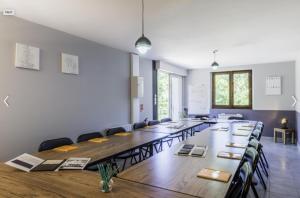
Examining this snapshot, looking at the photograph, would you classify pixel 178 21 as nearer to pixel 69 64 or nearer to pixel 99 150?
pixel 69 64

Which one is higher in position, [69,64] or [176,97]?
[69,64]

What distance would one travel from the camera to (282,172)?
388cm

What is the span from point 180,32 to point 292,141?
5.23m

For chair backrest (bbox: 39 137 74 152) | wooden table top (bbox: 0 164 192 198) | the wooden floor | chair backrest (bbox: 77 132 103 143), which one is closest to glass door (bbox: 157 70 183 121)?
the wooden floor

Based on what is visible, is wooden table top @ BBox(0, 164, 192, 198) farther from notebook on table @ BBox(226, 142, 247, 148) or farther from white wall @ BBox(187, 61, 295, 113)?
white wall @ BBox(187, 61, 295, 113)

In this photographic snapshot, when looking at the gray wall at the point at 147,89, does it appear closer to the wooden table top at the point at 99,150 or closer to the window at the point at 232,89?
the wooden table top at the point at 99,150

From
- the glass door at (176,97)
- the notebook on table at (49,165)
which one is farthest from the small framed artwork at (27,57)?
the glass door at (176,97)

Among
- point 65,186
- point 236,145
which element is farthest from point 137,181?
point 236,145

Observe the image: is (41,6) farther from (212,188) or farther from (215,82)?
(215,82)

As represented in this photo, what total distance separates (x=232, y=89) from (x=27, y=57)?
6.74 m

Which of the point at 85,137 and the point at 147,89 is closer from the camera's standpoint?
the point at 85,137

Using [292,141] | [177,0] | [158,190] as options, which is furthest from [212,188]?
[292,141]

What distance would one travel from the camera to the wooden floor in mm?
3082

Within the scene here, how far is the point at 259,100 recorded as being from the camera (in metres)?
7.27
